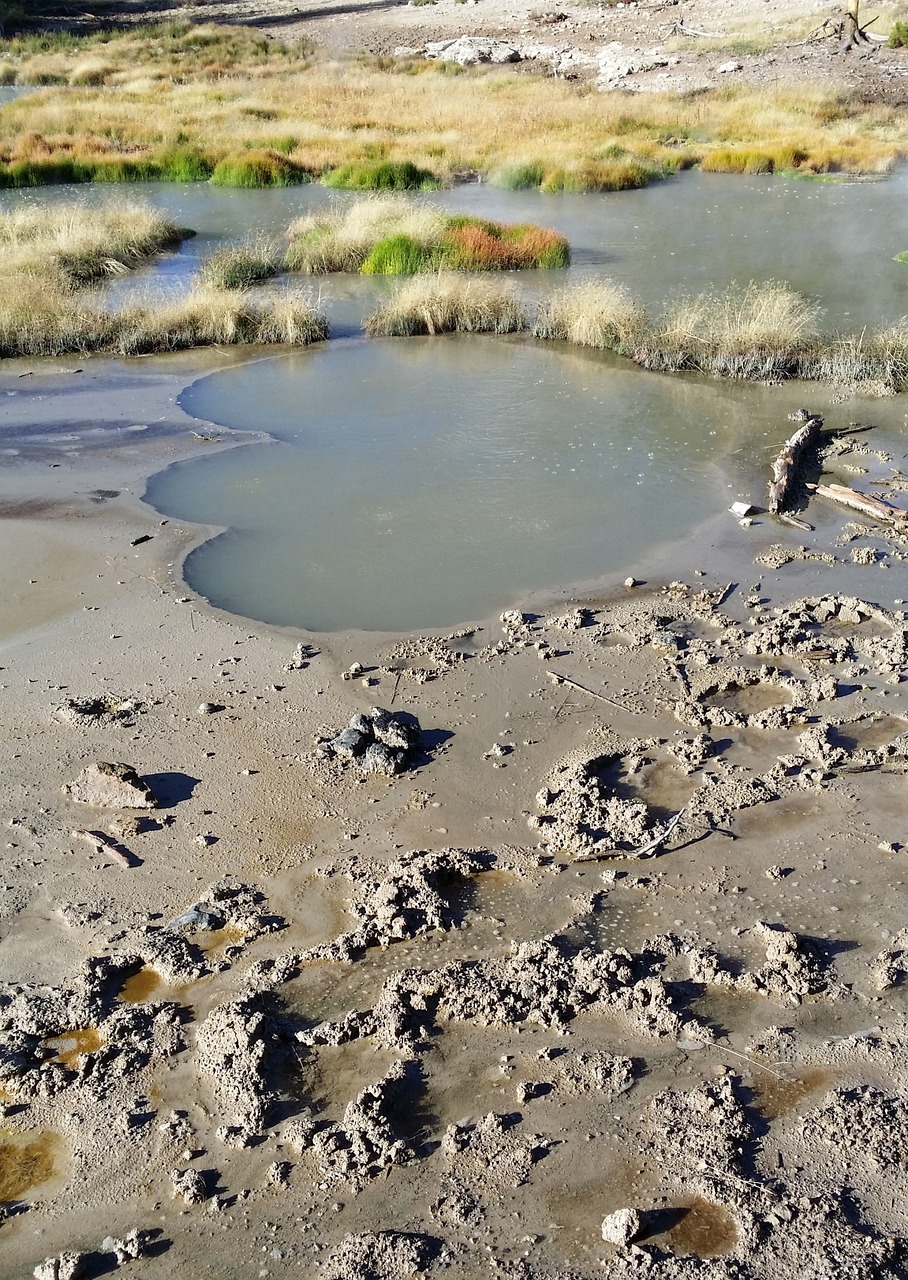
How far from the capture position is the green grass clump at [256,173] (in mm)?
24016

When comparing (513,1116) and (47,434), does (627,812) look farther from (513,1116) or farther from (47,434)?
(47,434)

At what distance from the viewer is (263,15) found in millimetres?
51625

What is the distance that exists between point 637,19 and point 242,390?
35324 millimetres

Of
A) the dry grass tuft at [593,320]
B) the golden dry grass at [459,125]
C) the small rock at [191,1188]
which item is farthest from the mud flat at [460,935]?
the golden dry grass at [459,125]

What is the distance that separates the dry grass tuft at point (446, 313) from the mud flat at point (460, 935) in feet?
22.6

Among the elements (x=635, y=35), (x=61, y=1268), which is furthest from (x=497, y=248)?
(x=635, y=35)

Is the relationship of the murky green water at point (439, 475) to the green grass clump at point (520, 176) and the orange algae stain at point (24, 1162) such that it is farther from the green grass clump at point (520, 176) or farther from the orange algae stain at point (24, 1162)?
the green grass clump at point (520, 176)

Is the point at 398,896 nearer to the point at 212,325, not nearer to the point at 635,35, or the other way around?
the point at 212,325

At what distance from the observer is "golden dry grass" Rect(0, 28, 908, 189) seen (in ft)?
79.3

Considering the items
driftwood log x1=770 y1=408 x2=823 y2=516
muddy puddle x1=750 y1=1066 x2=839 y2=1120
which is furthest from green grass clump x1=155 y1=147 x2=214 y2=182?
muddy puddle x1=750 y1=1066 x2=839 y2=1120

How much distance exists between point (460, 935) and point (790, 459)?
640 cm

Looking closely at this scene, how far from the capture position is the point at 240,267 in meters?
16.3

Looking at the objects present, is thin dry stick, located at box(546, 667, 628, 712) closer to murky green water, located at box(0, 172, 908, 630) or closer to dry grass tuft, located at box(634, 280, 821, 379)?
murky green water, located at box(0, 172, 908, 630)

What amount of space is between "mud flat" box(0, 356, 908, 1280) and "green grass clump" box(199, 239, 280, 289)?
8.64m
